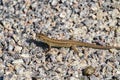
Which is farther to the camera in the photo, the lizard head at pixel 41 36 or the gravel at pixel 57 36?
the lizard head at pixel 41 36

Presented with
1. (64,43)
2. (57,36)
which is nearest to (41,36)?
(57,36)

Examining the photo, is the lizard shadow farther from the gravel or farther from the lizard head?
the lizard head

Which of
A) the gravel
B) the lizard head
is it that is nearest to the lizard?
the lizard head

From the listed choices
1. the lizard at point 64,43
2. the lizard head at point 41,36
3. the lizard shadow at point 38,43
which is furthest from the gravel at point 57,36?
the lizard head at point 41,36

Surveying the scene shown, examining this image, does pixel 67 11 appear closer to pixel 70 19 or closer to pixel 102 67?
pixel 70 19

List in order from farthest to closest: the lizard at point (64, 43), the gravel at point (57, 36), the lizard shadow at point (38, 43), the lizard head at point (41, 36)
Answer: the lizard shadow at point (38, 43), the lizard head at point (41, 36), the lizard at point (64, 43), the gravel at point (57, 36)

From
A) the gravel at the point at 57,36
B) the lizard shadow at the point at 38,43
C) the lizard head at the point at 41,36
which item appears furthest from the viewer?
the lizard shadow at the point at 38,43

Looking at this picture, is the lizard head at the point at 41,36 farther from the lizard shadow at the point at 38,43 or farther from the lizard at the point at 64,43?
the lizard shadow at the point at 38,43

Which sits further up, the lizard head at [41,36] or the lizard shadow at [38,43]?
the lizard head at [41,36]
